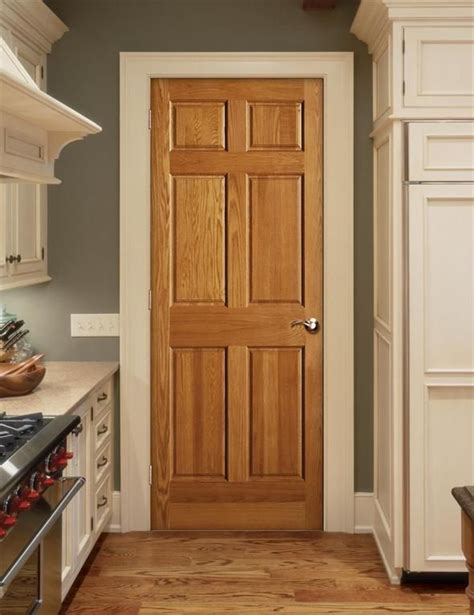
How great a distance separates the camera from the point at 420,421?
3328mm

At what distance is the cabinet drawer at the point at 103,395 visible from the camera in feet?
11.6

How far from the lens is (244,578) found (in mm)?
3457

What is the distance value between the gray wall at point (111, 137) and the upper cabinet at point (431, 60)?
61 centimetres

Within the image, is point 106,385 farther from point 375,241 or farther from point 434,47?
point 434,47

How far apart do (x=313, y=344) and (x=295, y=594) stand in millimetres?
1196

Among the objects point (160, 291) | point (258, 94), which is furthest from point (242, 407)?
point (258, 94)

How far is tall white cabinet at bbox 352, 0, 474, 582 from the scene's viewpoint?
130 inches

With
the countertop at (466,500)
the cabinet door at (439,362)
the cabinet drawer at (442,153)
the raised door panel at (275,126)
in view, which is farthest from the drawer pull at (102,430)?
the countertop at (466,500)

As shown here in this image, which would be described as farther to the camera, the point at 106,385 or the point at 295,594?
the point at 106,385

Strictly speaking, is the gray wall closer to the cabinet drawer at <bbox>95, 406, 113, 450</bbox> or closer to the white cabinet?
the cabinet drawer at <bbox>95, 406, 113, 450</bbox>

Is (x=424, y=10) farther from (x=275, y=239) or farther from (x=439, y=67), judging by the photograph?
(x=275, y=239)

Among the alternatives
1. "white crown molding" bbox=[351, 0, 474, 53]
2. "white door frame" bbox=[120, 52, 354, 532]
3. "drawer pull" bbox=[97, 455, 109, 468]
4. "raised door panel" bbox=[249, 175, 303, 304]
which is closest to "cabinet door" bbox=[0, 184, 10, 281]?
"white door frame" bbox=[120, 52, 354, 532]

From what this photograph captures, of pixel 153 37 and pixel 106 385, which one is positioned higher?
pixel 153 37

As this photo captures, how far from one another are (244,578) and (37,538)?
4.66 ft
